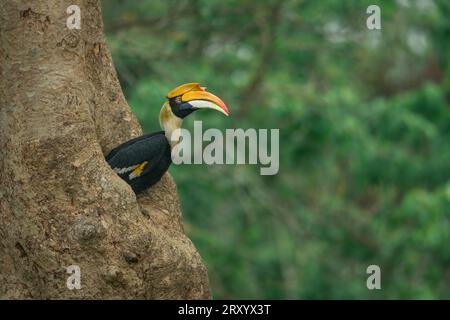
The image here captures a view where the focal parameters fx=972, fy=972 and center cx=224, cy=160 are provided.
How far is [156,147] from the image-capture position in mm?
5188

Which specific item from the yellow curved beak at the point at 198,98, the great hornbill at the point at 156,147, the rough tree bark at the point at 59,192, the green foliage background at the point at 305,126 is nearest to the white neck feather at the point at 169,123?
the great hornbill at the point at 156,147

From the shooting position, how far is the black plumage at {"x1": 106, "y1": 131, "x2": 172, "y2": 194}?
16.8 feet

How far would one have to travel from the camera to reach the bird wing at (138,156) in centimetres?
512

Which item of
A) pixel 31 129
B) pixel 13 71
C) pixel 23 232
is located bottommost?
pixel 23 232

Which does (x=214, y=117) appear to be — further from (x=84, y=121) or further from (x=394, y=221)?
(x=84, y=121)

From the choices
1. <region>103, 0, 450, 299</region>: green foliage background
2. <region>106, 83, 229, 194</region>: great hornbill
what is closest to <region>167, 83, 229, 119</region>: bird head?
<region>106, 83, 229, 194</region>: great hornbill

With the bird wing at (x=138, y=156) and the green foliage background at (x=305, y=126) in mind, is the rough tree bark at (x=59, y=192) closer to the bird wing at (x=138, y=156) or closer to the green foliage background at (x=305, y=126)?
the bird wing at (x=138, y=156)

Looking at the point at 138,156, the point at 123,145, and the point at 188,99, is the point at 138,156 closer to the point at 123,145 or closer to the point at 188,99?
the point at 123,145

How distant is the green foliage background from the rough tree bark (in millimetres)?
5032

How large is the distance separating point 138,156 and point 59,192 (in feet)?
1.61

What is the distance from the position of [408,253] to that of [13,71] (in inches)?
328

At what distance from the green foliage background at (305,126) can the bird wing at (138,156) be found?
4880 millimetres
